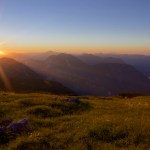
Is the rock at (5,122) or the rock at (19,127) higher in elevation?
the rock at (19,127)

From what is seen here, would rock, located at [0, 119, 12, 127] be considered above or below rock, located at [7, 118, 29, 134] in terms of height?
below

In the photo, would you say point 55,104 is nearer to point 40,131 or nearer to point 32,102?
point 32,102

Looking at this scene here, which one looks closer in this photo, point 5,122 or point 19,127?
point 19,127

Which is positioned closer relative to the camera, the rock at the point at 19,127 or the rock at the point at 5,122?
the rock at the point at 19,127

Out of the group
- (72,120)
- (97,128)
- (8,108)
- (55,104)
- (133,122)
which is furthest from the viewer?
(55,104)

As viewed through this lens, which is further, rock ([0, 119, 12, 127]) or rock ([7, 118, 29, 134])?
rock ([0, 119, 12, 127])

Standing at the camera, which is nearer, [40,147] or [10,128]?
[40,147]

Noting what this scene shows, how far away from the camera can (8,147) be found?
12492 mm

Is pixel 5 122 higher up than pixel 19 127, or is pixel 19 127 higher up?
pixel 19 127

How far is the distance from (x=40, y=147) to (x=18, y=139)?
155 cm

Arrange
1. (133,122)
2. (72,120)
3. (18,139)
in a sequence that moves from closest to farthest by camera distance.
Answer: (18,139) → (133,122) → (72,120)

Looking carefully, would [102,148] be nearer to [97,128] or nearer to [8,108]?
[97,128]

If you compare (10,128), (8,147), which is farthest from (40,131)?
(8,147)

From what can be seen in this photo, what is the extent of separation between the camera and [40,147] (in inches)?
480
